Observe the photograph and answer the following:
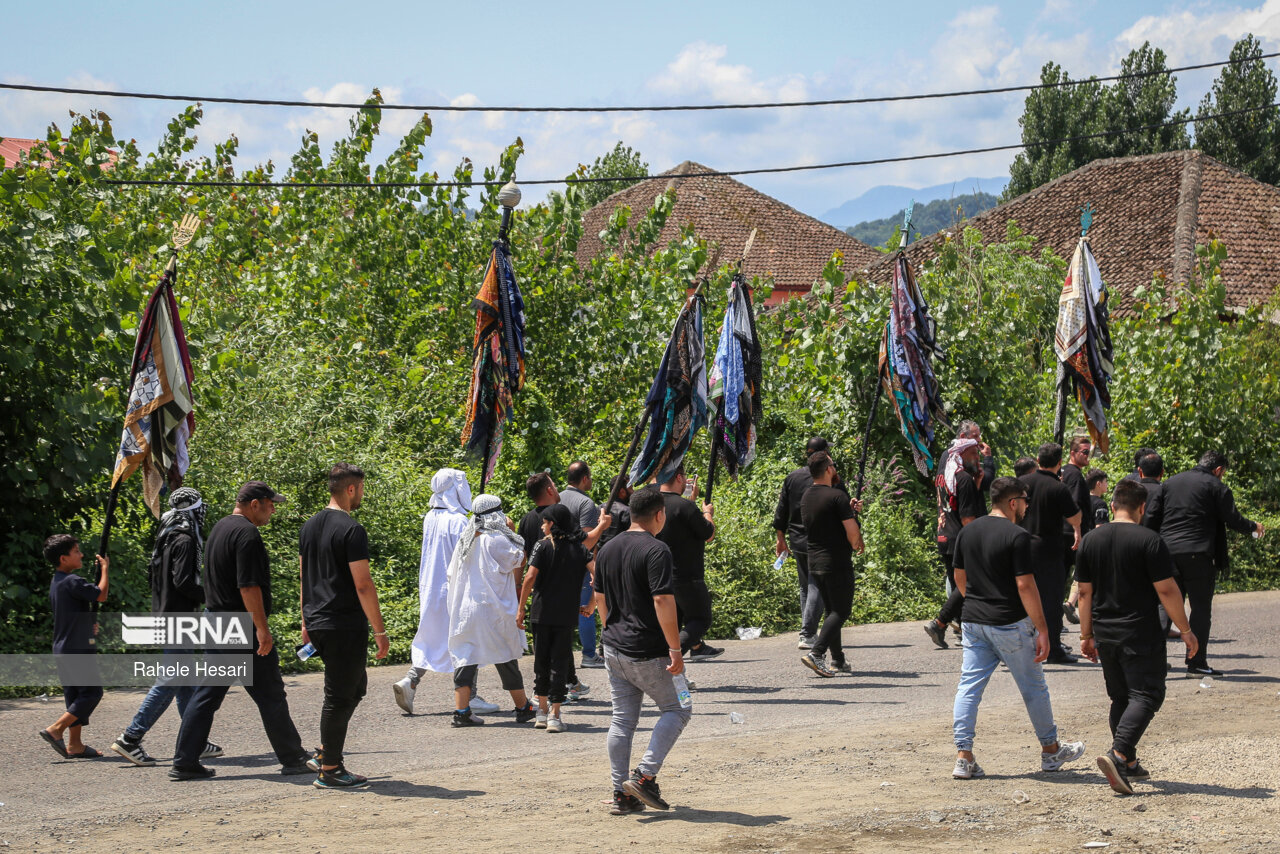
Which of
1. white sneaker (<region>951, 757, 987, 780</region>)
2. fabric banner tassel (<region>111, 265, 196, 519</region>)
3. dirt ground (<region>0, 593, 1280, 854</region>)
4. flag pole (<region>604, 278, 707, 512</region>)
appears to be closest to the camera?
dirt ground (<region>0, 593, 1280, 854</region>)

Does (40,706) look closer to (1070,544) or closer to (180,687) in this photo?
(180,687)

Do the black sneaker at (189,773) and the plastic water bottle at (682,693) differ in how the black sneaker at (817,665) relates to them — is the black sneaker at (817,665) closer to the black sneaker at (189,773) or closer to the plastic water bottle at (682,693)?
the plastic water bottle at (682,693)

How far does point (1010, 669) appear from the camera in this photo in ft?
24.5

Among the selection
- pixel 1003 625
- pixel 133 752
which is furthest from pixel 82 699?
pixel 1003 625

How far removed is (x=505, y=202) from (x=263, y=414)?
4452 millimetres

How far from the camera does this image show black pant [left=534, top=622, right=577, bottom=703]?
934cm

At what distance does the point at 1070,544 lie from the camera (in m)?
11.8

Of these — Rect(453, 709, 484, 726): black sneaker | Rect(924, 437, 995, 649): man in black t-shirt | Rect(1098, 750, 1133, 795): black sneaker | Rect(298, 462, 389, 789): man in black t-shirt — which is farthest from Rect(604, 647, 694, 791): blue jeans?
Rect(924, 437, 995, 649): man in black t-shirt

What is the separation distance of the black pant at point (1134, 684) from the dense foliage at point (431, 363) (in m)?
7.29

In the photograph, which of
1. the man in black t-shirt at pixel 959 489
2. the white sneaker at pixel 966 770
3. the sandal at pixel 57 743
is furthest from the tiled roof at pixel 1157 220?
the sandal at pixel 57 743

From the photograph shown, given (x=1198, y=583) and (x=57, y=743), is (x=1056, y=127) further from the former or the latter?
(x=57, y=743)

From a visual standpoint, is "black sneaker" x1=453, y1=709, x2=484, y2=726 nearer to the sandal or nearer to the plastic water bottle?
the sandal

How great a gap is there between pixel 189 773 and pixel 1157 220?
99.2ft

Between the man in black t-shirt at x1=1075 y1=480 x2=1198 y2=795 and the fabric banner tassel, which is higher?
the fabric banner tassel
